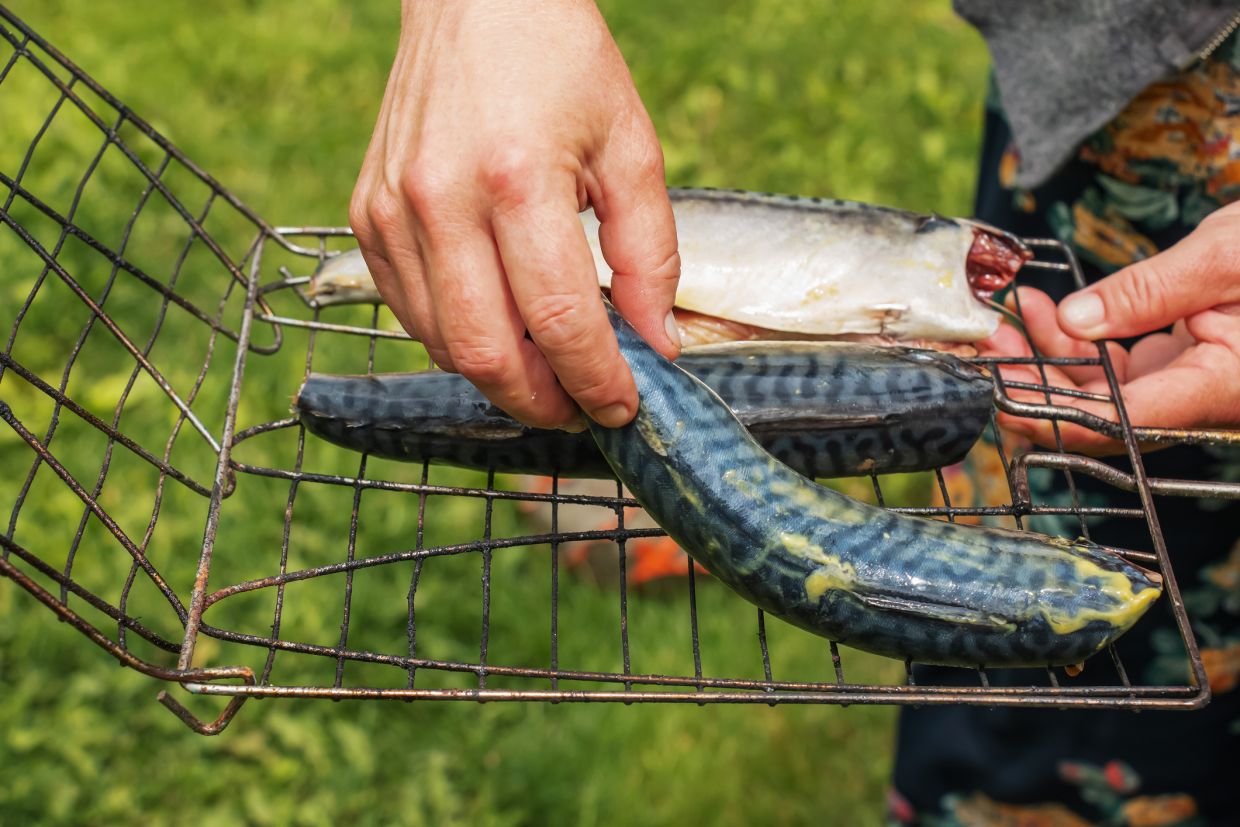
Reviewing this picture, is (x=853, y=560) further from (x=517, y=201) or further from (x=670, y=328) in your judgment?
(x=517, y=201)

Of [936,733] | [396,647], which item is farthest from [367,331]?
[936,733]

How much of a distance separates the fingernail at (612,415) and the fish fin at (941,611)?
525mm

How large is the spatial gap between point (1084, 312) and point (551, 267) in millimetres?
1376

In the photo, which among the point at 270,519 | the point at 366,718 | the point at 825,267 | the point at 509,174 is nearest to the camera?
the point at 509,174

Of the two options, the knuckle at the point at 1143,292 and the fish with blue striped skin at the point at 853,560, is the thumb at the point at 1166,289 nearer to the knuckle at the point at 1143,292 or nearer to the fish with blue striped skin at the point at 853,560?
the knuckle at the point at 1143,292

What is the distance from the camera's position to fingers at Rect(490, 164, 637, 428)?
1.51m

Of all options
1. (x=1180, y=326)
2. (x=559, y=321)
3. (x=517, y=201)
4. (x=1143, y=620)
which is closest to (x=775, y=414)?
(x=559, y=321)

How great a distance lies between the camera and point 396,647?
3607mm

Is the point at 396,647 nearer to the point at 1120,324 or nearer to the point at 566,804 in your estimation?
the point at 566,804

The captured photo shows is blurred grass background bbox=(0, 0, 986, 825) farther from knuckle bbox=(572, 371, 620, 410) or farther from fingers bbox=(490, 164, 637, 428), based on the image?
fingers bbox=(490, 164, 637, 428)

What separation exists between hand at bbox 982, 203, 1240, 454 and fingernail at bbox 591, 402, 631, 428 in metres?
1.01

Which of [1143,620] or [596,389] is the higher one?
[596,389]

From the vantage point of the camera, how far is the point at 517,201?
1505mm

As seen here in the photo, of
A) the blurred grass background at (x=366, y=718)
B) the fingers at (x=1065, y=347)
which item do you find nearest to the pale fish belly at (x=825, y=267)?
the fingers at (x=1065, y=347)
